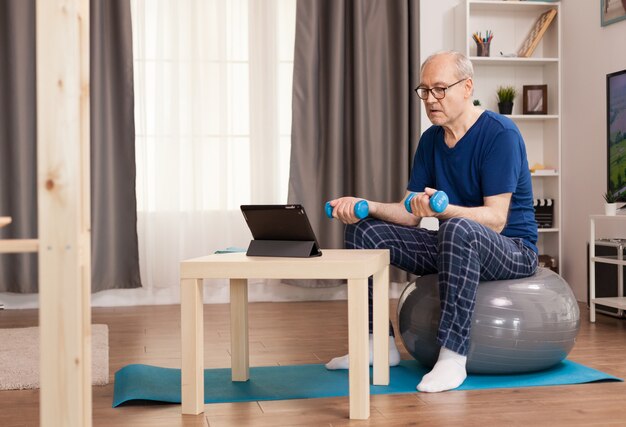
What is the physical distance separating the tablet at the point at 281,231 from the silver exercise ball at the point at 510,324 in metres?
0.51

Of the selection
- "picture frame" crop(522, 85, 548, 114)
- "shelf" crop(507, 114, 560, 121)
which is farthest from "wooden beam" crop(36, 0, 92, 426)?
"picture frame" crop(522, 85, 548, 114)

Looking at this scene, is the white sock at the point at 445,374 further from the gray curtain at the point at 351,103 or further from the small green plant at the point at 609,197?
the gray curtain at the point at 351,103

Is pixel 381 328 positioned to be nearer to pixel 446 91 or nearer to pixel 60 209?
pixel 446 91

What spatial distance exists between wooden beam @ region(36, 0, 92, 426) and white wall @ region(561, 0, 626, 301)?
3416 mm

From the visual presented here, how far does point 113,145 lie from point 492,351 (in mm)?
2682

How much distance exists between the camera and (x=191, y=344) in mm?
2070

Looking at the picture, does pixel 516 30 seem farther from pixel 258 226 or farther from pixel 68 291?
pixel 68 291

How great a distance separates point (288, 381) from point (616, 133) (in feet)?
8.12

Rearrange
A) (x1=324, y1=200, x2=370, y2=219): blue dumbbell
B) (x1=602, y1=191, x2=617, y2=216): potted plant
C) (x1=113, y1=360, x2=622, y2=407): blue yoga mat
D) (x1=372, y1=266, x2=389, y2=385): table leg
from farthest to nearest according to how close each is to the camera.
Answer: (x1=602, y1=191, x2=617, y2=216): potted plant
(x1=324, y1=200, x2=370, y2=219): blue dumbbell
(x1=372, y1=266, x2=389, y2=385): table leg
(x1=113, y1=360, x2=622, y2=407): blue yoga mat

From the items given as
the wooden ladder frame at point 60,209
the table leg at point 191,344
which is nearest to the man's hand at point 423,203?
the table leg at point 191,344

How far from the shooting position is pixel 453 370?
7.66 ft

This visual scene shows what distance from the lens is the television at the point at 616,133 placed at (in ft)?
13.1

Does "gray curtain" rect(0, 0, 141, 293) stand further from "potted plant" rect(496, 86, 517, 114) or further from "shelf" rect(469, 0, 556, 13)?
"potted plant" rect(496, 86, 517, 114)

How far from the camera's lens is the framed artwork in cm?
405
